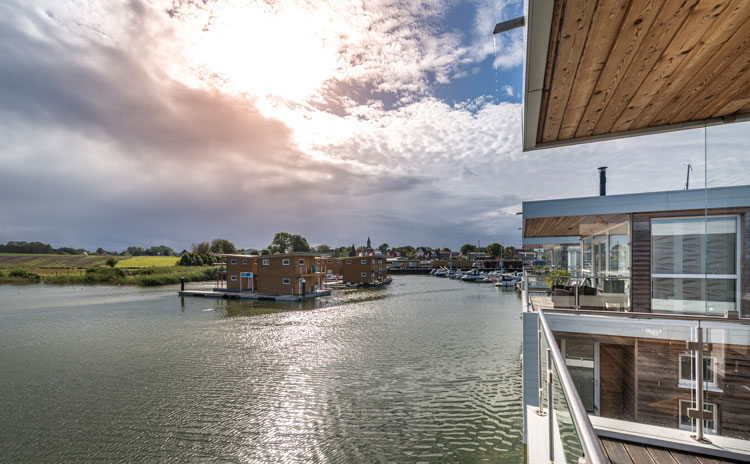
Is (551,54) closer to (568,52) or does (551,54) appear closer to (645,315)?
(568,52)

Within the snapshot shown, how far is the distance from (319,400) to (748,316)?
8591 mm

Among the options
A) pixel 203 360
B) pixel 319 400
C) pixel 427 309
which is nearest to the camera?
pixel 319 400

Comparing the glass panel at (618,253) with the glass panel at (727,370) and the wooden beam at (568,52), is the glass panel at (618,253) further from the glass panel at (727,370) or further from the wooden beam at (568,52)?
the wooden beam at (568,52)

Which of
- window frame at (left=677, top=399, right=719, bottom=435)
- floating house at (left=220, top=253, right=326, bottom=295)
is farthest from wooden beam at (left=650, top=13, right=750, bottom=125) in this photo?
floating house at (left=220, top=253, right=326, bottom=295)

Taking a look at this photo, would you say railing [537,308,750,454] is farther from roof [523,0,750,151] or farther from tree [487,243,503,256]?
tree [487,243,503,256]

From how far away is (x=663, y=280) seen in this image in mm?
5371

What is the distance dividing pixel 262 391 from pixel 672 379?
9.46m

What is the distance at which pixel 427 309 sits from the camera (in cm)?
2377

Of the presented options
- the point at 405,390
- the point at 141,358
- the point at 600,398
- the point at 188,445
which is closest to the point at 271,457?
the point at 188,445

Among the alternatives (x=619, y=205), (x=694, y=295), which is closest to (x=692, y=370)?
(x=694, y=295)

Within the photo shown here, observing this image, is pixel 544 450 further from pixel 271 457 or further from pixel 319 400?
pixel 319 400

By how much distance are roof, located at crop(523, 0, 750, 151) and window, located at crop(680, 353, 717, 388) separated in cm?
199

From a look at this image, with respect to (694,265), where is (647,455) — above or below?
below

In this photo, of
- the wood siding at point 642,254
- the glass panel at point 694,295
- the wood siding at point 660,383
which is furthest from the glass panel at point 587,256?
the wood siding at point 660,383
